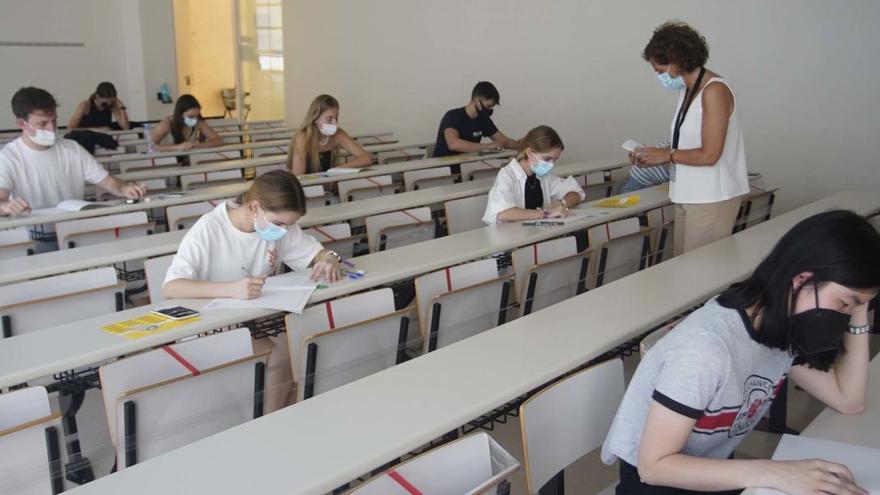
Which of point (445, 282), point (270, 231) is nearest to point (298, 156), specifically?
point (270, 231)

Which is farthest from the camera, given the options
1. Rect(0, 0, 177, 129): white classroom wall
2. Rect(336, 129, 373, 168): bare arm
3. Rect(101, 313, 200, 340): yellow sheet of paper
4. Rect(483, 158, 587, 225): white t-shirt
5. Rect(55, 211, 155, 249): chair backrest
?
Rect(0, 0, 177, 129): white classroom wall

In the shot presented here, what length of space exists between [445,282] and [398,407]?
119cm

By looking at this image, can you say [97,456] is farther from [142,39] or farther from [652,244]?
[142,39]

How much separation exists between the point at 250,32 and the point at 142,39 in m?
1.75

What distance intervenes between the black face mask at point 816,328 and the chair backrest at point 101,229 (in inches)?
130

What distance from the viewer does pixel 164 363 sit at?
2.10 metres

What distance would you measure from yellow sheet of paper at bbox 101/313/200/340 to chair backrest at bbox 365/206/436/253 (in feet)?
5.13

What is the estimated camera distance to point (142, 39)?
11.4m

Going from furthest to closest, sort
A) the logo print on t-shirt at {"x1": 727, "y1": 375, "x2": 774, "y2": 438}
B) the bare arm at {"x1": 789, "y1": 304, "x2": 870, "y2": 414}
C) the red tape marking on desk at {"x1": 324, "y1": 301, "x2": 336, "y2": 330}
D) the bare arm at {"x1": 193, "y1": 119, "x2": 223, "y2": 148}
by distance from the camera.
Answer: the bare arm at {"x1": 193, "y1": 119, "x2": 223, "y2": 148}, the red tape marking on desk at {"x1": 324, "y1": 301, "x2": 336, "y2": 330}, the bare arm at {"x1": 789, "y1": 304, "x2": 870, "y2": 414}, the logo print on t-shirt at {"x1": 727, "y1": 375, "x2": 774, "y2": 438}

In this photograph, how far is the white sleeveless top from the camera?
10.9 feet

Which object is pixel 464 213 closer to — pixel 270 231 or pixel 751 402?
pixel 270 231

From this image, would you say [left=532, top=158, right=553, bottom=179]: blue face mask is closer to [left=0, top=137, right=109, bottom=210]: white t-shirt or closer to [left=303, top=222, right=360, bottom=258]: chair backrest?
[left=303, top=222, right=360, bottom=258]: chair backrest

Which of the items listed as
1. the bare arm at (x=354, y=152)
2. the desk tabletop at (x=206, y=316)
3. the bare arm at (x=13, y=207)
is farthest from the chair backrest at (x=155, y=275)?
the bare arm at (x=354, y=152)

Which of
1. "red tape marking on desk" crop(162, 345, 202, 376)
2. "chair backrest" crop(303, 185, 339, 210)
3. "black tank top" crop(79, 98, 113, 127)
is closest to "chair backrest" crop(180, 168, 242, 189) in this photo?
"chair backrest" crop(303, 185, 339, 210)
